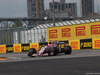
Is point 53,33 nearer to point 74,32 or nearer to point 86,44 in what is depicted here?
point 74,32

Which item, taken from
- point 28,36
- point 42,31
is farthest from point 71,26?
point 28,36

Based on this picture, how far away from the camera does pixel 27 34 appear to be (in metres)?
38.2

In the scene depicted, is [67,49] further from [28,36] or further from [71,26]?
[28,36]

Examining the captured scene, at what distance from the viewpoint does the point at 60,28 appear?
34.2 metres

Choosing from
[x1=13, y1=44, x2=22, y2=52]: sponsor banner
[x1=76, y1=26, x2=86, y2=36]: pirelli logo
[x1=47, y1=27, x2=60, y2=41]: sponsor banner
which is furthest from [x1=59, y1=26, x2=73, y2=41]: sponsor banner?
[x1=13, y1=44, x2=22, y2=52]: sponsor banner

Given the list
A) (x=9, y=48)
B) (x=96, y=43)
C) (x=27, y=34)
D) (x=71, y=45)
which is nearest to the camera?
(x=96, y=43)

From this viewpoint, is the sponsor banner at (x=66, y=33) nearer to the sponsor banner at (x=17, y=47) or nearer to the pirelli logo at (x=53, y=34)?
the pirelli logo at (x=53, y=34)

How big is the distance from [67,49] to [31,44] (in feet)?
43.2

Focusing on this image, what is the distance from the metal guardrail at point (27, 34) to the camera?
36281mm

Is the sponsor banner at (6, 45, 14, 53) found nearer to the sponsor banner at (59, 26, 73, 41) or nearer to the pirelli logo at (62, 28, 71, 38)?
the sponsor banner at (59, 26, 73, 41)

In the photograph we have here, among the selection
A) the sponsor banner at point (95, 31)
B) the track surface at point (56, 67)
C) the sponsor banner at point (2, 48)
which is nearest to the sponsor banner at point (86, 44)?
the sponsor banner at point (95, 31)

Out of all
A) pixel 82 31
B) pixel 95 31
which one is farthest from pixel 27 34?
pixel 95 31

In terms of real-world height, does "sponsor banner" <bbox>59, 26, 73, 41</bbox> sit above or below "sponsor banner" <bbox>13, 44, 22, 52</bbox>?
above

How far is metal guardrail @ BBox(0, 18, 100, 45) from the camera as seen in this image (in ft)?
119
